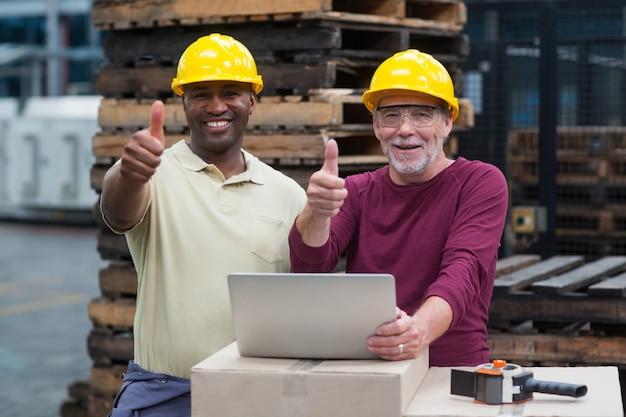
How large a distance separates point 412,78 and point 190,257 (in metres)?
0.92

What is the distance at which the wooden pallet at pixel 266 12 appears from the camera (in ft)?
17.7

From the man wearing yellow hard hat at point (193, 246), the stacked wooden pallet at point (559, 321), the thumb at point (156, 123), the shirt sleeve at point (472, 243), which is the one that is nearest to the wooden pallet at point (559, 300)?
the stacked wooden pallet at point (559, 321)

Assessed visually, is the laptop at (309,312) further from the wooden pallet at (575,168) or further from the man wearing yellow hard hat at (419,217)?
the wooden pallet at (575,168)

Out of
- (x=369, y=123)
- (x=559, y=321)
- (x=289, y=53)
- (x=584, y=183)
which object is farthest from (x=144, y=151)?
(x=584, y=183)

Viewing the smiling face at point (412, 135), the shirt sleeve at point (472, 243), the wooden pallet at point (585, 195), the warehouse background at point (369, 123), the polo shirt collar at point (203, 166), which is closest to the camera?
the shirt sleeve at point (472, 243)

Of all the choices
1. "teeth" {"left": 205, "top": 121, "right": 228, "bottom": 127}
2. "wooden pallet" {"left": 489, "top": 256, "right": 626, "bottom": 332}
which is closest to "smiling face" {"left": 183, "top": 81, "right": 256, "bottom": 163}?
"teeth" {"left": 205, "top": 121, "right": 228, "bottom": 127}

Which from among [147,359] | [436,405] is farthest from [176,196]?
[436,405]

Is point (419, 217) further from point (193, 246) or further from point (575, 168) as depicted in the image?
point (575, 168)

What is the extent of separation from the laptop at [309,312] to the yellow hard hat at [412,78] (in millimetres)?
873

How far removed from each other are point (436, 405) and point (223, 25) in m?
3.37

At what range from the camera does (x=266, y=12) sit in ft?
17.8

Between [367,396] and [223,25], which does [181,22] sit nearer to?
[223,25]

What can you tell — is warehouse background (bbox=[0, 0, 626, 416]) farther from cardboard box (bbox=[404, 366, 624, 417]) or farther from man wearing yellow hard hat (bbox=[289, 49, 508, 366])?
cardboard box (bbox=[404, 366, 624, 417])

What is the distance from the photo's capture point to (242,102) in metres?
3.61
